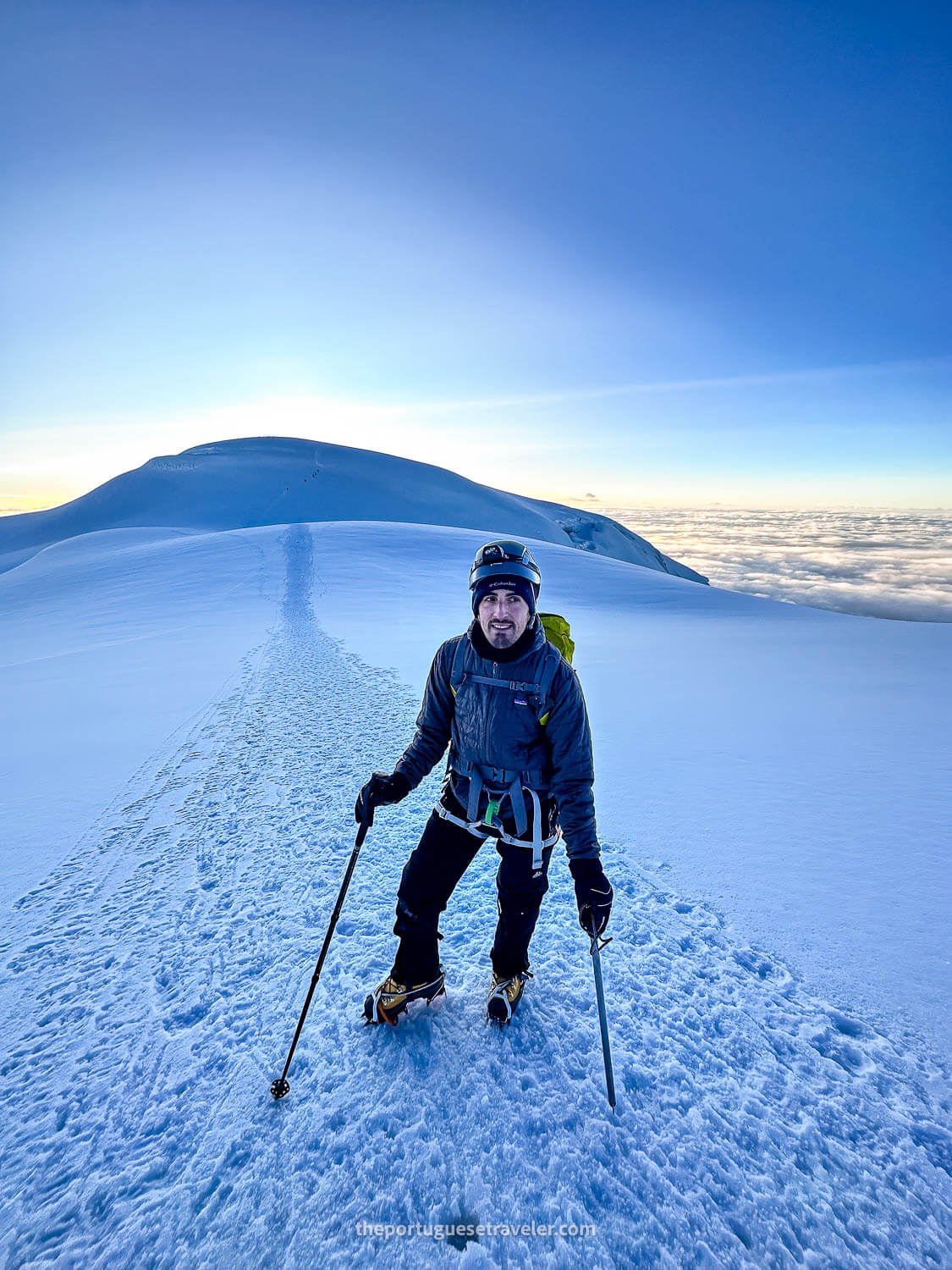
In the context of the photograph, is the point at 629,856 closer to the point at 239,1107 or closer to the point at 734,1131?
the point at 734,1131

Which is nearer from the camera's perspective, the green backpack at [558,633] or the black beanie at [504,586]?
the black beanie at [504,586]

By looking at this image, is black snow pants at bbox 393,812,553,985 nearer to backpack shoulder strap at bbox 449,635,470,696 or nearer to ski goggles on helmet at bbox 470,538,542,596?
backpack shoulder strap at bbox 449,635,470,696

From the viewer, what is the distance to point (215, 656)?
11.6 m

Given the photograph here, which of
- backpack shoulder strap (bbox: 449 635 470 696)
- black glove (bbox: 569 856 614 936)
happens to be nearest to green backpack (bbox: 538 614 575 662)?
backpack shoulder strap (bbox: 449 635 470 696)

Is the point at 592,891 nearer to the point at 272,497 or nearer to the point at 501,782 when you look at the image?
the point at 501,782

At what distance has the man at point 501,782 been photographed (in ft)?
8.83

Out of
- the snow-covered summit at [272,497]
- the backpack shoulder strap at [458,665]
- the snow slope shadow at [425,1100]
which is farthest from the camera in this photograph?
the snow-covered summit at [272,497]

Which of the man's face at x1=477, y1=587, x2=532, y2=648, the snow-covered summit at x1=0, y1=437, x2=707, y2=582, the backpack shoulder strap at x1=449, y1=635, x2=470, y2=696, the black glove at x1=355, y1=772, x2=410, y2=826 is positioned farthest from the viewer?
the snow-covered summit at x1=0, y1=437, x2=707, y2=582

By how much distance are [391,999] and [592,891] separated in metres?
1.17

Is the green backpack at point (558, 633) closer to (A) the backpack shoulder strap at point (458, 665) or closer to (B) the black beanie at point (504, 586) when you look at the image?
(B) the black beanie at point (504, 586)

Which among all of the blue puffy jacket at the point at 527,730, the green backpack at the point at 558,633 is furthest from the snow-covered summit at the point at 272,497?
the blue puffy jacket at the point at 527,730

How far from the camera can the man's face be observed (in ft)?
8.72

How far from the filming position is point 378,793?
3.01 metres

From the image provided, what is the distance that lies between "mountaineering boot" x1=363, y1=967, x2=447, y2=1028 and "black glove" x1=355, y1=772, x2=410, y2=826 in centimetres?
83
